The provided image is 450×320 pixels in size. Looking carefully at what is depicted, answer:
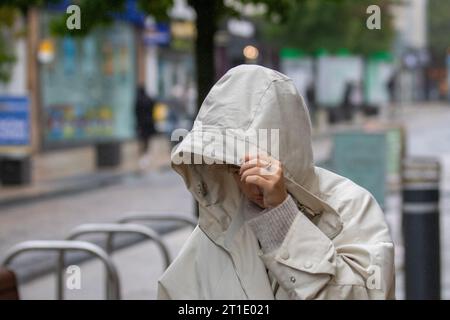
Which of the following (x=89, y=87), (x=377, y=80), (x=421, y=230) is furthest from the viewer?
(x=377, y=80)

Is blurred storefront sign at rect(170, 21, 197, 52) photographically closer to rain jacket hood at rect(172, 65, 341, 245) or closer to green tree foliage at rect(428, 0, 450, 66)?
green tree foliage at rect(428, 0, 450, 66)

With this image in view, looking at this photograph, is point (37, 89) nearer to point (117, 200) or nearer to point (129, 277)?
point (117, 200)

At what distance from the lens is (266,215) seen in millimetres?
2158

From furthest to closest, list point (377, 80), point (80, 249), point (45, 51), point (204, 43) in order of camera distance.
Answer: point (377, 80) < point (45, 51) < point (204, 43) < point (80, 249)

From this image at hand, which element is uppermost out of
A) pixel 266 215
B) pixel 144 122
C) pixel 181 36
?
pixel 266 215

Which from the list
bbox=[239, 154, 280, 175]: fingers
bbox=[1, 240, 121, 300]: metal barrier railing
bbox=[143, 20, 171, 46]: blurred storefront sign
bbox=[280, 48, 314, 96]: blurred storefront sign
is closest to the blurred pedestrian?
bbox=[143, 20, 171, 46]: blurred storefront sign

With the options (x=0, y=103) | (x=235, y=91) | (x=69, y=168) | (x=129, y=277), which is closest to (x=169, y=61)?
(x=69, y=168)

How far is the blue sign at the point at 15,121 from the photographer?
18578 millimetres

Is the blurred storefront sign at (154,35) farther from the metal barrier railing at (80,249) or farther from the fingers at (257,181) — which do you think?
the fingers at (257,181)

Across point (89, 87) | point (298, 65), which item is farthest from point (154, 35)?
point (298, 65)

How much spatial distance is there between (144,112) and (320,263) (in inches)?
840

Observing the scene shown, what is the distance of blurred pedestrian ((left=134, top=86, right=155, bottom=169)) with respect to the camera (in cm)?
2306

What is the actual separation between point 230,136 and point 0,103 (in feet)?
56.4

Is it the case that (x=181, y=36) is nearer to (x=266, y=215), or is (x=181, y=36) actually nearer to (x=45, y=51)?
(x=45, y=51)
